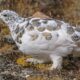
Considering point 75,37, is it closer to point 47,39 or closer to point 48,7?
point 47,39

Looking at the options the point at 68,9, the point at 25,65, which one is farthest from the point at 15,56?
the point at 68,9

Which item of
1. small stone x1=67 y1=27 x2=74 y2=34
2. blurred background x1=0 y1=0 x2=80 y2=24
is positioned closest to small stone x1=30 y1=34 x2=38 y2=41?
small stone x1=67 y1=27 x2=74 y2=34

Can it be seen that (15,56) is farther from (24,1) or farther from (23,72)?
(24,1)

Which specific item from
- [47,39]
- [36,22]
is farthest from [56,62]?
[36,22]

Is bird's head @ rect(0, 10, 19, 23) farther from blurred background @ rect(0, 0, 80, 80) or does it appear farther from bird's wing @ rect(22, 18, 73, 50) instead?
blurred background @ rect(0, 0, 80, 80)

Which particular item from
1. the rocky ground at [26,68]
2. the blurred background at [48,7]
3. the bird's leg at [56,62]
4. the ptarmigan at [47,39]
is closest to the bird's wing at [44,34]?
the ptarmigan at [47,39]
